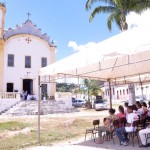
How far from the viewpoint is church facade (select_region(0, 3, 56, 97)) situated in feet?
107

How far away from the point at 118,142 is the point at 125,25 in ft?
46.1

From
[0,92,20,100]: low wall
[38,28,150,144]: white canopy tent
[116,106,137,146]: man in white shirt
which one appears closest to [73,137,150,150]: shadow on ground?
[116,106,137,146]: man in white shirt

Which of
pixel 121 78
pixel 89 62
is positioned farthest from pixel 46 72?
pixel 121 78

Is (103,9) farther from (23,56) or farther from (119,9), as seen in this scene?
(23,56)

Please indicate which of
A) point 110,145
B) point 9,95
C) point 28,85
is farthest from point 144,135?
point 28,85

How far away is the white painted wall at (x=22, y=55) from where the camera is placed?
1287 inches

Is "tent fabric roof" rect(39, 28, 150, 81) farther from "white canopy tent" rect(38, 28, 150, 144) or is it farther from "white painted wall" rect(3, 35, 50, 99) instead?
"white painted wall" rect(3, 35, 50, 99)

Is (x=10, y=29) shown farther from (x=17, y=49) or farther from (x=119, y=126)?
(x=119, y=126)

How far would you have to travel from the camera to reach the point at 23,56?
33469mm

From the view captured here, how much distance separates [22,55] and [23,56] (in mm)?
165

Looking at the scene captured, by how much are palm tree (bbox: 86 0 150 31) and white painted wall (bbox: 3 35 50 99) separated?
12066 millimetres

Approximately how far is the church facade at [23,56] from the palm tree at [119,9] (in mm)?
12077

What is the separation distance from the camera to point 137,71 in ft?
43.3

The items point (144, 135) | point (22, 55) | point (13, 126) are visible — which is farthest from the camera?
point (22, 55)
